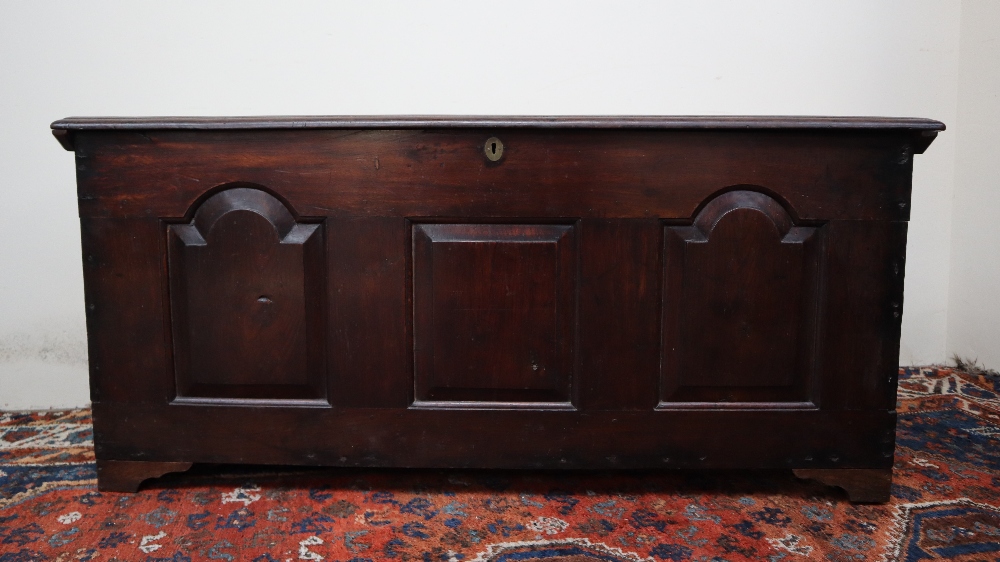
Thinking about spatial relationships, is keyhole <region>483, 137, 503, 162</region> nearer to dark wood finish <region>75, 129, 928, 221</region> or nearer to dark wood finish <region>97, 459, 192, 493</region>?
dark wood finish <region>75, 129, 928, 221</region>

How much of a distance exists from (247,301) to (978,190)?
101 inches

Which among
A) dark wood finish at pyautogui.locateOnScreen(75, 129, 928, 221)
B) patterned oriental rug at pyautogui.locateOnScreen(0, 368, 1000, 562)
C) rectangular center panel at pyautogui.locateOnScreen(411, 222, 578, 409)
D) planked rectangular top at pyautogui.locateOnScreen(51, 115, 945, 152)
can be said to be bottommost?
patterned oriental rug at pyautogui.locateOnScreen(0, 368, 1000, 562)

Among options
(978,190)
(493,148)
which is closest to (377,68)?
(493,148)

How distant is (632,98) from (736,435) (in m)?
1.35

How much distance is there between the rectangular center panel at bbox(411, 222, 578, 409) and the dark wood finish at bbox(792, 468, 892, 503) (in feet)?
1.89

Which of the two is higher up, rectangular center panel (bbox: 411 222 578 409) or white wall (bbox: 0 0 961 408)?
white wall (bbox: 0 0 961 408)

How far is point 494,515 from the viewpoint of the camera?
139cm

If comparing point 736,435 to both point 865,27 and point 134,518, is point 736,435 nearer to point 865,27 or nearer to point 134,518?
point 134,518

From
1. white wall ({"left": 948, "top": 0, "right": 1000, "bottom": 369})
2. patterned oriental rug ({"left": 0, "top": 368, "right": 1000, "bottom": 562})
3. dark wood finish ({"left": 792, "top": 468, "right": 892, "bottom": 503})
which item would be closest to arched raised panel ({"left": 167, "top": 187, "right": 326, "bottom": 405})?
patterned oriental rug ({"left": 0, "top": 368, "right": 1000, "bottom": 562})

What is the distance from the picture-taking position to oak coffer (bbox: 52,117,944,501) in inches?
53.2

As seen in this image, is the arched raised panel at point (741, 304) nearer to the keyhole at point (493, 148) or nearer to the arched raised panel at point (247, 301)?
the keyhole at point (493, 148)

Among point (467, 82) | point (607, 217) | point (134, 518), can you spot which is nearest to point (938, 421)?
point (607, 217)

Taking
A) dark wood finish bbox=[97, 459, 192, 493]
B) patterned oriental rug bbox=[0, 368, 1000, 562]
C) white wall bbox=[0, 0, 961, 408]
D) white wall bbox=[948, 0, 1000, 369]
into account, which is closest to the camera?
patterned oriental rug bbox=[0, 368, 1000, 562]

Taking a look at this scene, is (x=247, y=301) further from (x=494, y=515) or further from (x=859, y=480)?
(x=859, y=480)
